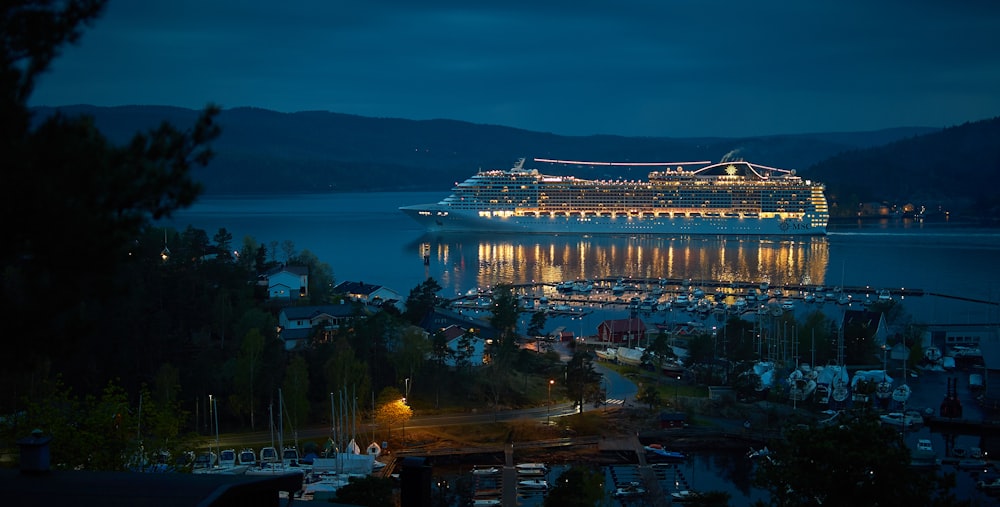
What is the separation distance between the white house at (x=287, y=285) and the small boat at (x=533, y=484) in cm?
678

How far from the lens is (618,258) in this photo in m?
26.7

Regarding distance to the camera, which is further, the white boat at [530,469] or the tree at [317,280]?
the tree at [317,280]

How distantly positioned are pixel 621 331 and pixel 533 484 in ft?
20.9

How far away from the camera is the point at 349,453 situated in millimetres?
7629

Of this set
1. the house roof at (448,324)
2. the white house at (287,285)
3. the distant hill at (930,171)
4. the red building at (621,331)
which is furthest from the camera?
the distant hill at (930,171)

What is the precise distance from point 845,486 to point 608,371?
24.2 feet

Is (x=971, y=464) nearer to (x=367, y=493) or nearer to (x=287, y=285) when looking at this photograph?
(x=367, y=493)

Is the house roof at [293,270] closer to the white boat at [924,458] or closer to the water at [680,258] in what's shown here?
the water at [680,258]

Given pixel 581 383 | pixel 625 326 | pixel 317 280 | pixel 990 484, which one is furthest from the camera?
pixel 317 280

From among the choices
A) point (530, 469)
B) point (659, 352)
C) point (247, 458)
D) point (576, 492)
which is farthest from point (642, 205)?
point (576, 492)

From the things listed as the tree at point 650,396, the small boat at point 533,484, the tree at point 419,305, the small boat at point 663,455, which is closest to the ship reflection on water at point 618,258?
the tree at point 419,305

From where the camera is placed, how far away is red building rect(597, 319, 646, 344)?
13.4m

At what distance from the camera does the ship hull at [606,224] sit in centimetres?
3512

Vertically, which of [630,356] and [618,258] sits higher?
[618,258]
